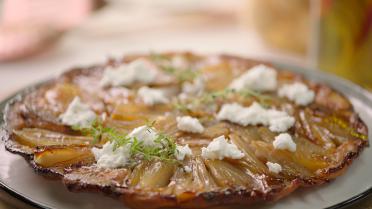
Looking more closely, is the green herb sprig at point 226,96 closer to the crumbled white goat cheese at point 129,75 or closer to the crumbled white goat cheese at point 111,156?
the crumbled white goat cheese at point 129,75

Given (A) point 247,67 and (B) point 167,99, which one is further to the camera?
(A) point 247,67

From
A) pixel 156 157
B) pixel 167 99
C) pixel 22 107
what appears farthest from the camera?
pixel 167 99

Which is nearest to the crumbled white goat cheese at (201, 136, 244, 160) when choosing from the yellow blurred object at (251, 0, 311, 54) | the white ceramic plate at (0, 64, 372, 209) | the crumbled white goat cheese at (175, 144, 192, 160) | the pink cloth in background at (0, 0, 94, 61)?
the crumbled white goat cheese at (175, 144, 192, 160)

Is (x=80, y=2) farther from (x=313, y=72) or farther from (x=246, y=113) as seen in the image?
(x=246, y=113)

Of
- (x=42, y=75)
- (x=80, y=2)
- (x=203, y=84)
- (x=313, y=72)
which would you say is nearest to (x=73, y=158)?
(x=203, y=84)

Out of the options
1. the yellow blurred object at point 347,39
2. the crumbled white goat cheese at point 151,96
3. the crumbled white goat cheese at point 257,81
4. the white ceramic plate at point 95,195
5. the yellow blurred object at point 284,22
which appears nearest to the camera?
the white ceramic plate at point 95,195

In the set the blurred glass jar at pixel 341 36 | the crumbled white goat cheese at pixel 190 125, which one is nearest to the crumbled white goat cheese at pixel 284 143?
the crumbled white goat cheese at pixel 190 125

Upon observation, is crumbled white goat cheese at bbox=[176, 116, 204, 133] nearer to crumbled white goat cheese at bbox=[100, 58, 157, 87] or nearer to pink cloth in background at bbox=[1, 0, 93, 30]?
crumbled white goat cheese at bbox=[100, 58, 157, 87]

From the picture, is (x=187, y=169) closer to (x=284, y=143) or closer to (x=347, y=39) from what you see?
(x=284, y=143)
